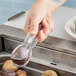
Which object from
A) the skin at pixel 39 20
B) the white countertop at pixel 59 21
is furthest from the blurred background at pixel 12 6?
the skin at pixel 39 20

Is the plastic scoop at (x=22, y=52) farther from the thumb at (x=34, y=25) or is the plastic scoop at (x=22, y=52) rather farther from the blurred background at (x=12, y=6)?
the blurred background at (x=12, y=6)

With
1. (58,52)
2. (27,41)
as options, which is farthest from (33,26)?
(58,52)

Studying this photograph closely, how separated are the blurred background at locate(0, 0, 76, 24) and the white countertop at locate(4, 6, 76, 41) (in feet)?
0.18

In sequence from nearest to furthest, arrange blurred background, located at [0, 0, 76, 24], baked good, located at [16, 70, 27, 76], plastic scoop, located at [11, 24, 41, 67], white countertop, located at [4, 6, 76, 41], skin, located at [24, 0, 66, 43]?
plastic scoop, located at [11, 24, 41, 67], skin, located at [24, 0, 66, 43], baked good, located at [16, 70, 27, 76], white countertop, located at [4, 6, 76, 41], blurred background, located at [0, 0, 76, 24]

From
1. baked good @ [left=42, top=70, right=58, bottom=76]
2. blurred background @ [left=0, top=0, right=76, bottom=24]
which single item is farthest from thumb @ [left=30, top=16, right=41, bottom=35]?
blurred background @ [left=0, top=0, right=76, bottom=24]

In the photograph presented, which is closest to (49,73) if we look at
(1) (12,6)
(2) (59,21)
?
(2) (59,21)

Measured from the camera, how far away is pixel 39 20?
3.10 ft

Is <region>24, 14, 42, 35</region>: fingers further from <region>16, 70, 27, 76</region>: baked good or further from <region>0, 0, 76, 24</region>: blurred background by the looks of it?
<region>0, 0, 76, 24</region>: blurred background

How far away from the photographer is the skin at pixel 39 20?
3.00ft

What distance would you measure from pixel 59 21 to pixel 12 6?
412mm

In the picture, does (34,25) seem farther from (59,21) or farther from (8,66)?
(59,21)

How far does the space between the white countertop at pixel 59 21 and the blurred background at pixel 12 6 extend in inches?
2.2

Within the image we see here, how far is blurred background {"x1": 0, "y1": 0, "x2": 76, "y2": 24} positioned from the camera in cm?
155

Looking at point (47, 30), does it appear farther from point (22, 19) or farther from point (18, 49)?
point (22, 19)
